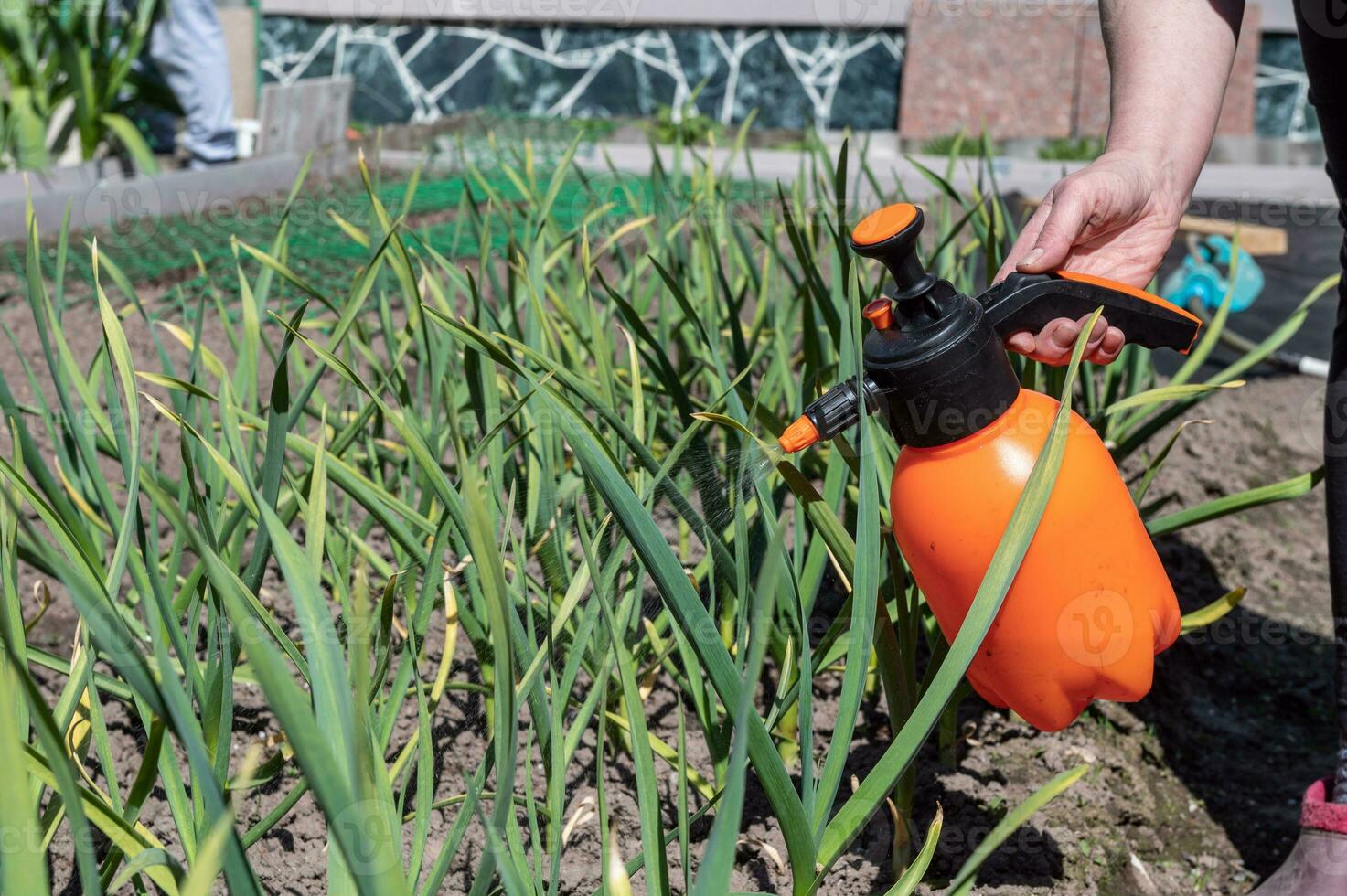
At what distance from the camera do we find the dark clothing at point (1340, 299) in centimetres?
106

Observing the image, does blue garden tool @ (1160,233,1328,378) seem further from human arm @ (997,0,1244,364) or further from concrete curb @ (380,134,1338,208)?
human arm @ (997,0,1244,364)

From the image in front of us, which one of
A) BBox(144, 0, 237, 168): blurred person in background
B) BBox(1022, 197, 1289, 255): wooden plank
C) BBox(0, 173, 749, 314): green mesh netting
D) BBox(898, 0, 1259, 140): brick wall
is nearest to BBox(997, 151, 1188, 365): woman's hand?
BBox(0, 173, 749, 314): green mesh netting

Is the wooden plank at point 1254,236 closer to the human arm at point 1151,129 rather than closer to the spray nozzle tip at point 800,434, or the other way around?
the human arm at point 1151,129

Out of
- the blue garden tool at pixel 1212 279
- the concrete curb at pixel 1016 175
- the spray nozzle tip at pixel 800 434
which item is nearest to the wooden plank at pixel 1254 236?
the blue garden tool at pixel 1212 279

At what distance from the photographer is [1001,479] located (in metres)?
0.83

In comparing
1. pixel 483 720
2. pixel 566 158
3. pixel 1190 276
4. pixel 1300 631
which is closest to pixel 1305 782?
pixel 1300 631

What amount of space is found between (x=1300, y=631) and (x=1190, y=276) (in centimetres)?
115

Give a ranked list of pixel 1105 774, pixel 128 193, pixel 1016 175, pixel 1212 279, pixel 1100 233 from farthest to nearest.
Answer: pixel 1016 175 < pixel 128 193 < pixel 1212 279 < pixel 1105 774 < pixel 1100 233

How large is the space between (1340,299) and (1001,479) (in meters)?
0.53

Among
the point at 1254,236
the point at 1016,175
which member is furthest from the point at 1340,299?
the point at 1016,175

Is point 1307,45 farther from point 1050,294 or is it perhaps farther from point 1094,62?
point 1094,62

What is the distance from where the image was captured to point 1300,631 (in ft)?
5.87

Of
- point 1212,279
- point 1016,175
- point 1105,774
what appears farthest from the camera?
point 1016,175

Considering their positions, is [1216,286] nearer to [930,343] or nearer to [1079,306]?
[1079,306]
